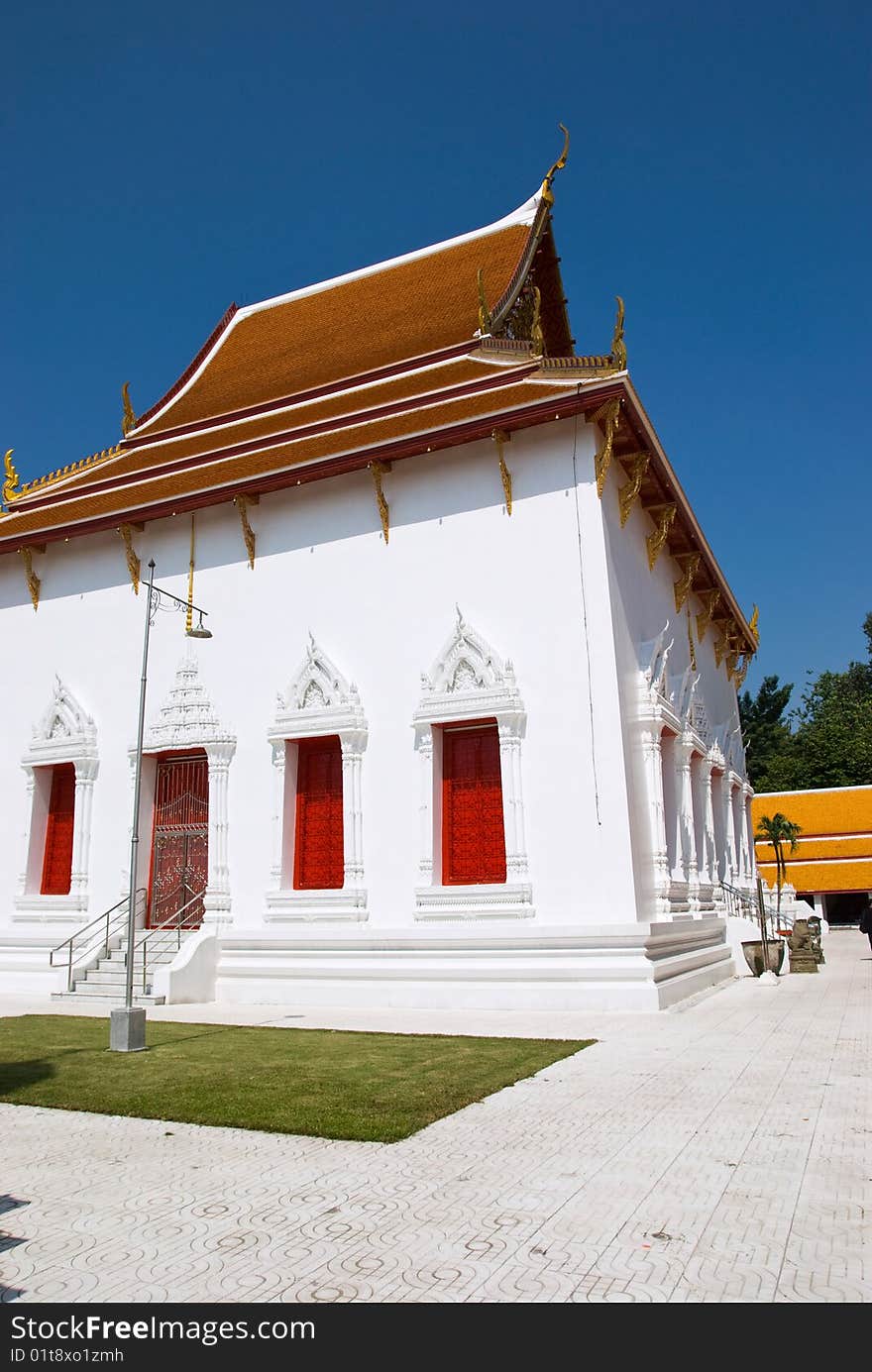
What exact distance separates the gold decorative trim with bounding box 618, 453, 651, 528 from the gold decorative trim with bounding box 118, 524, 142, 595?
637 cm

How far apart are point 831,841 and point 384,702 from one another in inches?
861

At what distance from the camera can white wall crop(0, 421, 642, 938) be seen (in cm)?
971

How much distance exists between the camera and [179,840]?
40.0 ft

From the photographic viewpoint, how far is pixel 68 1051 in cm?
723

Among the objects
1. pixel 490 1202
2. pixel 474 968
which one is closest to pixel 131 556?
pixel 474 968

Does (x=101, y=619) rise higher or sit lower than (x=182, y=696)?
higher

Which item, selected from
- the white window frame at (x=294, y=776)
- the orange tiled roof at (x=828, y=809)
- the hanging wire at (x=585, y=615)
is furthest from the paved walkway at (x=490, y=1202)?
the orange tiled roof at (x=828, y=809)

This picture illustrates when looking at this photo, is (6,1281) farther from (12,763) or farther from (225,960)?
(12,763)

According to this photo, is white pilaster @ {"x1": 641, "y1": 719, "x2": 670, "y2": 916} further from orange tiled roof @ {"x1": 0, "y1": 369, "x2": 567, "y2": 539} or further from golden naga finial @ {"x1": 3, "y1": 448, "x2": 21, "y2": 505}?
golden naga finial @ {"x1": 3, "y1": 448, "x2": 21, "y2": 505}

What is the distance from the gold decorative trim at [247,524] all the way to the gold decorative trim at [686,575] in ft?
20.3

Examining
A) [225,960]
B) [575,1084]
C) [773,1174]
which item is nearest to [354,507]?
[225,960]

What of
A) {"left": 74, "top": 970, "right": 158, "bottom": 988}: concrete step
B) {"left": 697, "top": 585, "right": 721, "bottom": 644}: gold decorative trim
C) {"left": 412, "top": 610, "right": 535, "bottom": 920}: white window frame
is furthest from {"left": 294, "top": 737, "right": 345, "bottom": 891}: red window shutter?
{"left": 697, "top": 585, "right": 721, "bottom": 644}: gold decorative trim
